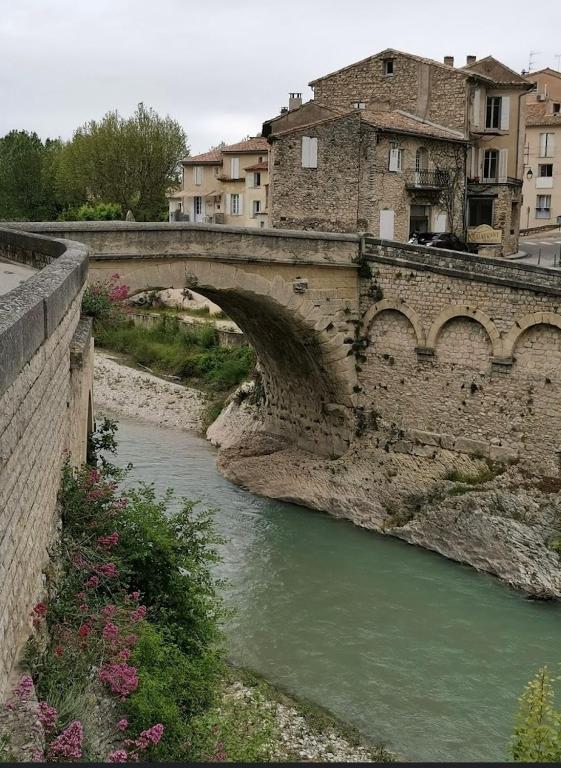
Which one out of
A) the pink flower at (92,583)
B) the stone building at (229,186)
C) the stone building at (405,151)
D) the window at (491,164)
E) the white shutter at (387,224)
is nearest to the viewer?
the pink flower at (92,583)


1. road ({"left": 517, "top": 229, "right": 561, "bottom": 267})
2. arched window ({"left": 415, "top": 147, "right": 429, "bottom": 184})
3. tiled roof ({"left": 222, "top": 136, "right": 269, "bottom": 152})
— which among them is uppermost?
tiled roof ({"left": 222, "top": 136, "right": 269, "bottom": 152})

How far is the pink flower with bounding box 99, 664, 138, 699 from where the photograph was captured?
7179 millimetres

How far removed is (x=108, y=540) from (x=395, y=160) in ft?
67.0

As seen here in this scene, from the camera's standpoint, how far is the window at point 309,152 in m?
27.2

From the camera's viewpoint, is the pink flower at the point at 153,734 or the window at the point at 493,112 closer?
the pink flower at the point at 153,734

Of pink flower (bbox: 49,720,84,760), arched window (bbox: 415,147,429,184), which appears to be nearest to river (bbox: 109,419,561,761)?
pink flower (bbox: 49,720,84,760)

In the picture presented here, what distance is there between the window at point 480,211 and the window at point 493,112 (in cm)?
249

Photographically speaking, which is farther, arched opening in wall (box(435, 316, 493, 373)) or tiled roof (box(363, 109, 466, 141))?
tiled roof (box(363, 109, 466, 141))

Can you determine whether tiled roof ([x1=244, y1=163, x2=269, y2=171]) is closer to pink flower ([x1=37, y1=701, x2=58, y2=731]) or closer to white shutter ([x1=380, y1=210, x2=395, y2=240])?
white shutter ([x1=380, y1=210, x2=395, y2=240])

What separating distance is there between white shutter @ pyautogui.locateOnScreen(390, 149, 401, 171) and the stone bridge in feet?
25.1

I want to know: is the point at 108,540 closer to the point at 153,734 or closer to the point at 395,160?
the point at 153,734

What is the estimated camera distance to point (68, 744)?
564 cm

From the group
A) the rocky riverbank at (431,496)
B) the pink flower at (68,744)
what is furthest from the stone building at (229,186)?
the pink flower at (68,744)

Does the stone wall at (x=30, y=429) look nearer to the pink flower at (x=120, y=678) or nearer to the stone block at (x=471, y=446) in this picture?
the pink flower at (x=120, y=678)
